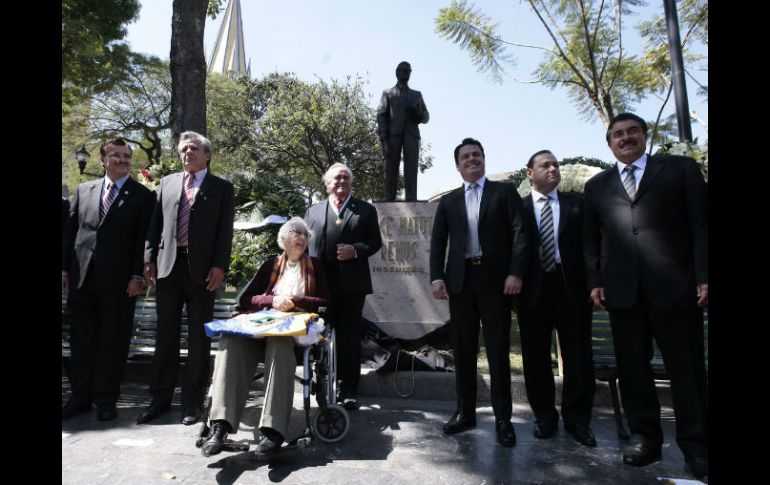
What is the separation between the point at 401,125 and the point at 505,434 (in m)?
4.84

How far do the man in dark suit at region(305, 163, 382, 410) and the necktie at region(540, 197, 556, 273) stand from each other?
150cm

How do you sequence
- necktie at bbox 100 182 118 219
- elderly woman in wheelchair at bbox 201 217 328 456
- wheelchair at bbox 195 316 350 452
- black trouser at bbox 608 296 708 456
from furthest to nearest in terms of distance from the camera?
necktie at bbox 100 182 118 219 → wheelchair at bbox 195 316 350 452 → elderly woman in wheelchair at bbox 201 217 328 456 → black trouser at bbox 608 296 708 456

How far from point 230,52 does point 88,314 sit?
5377 centimetres

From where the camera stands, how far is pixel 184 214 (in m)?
4.22

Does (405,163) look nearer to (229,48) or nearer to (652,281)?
(652,281)

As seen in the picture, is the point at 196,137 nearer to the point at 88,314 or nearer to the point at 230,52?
the point at 88,314

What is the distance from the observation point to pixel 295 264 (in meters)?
4.04

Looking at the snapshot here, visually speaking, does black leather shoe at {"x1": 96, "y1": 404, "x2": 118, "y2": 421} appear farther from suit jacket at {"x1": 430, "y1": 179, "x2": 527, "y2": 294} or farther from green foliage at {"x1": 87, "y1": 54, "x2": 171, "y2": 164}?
green foliage at {"x1": 87, "y1": 54, "x2": 171, "y2": 164}

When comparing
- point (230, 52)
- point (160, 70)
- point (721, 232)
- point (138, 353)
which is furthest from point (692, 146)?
point (230, 52)

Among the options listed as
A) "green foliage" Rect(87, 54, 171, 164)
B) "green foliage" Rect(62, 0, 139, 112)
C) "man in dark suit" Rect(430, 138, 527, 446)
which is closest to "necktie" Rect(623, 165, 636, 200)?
"man in dark suit" Rect(430, 138, 527, 446)

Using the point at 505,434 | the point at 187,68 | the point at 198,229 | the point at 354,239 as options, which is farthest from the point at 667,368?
the point at 187,68

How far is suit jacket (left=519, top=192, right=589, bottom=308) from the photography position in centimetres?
376

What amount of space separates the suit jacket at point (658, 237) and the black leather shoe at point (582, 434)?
0.96 meters

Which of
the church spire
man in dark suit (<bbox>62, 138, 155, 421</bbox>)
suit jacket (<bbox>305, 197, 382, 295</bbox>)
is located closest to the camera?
man in dark suit (<bbox>62, 138, 155, 421</bbox>)
